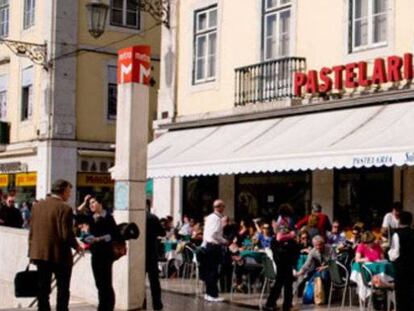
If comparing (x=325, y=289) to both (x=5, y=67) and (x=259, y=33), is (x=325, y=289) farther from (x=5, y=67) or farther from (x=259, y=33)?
(x=5, y=67)

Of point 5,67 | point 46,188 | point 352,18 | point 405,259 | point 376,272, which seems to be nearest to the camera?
point 405,259

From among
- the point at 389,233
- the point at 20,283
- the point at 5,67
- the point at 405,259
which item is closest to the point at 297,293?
the point at 389,233

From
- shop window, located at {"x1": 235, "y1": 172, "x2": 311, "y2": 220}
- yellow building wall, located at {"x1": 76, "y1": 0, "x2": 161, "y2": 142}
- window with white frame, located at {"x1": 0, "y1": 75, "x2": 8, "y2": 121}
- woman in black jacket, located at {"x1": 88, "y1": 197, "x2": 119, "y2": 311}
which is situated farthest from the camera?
window with white frame, located at {"x1": 0, "y1": 75, "x2": 8, "y2": 121}

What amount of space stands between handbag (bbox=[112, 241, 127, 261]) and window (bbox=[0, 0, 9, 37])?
72.0 feet

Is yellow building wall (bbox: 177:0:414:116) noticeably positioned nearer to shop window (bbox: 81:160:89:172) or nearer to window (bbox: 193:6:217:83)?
window (bbox: 193:6:217:83)

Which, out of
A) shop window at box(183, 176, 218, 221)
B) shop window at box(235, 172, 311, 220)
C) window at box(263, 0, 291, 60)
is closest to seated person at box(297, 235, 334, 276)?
shop window at box(235, 172, 311, 220)

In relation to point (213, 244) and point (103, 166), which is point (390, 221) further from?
point (103, 166)

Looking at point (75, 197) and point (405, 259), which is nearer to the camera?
point (405, 259)

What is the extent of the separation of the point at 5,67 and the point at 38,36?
10.7ft

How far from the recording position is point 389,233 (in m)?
14.5

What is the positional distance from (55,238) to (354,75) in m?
7.85

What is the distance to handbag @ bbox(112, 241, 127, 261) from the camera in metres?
10.5

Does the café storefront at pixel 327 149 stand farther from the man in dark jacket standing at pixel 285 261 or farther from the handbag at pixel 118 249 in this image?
the handbag at pixel 118 249

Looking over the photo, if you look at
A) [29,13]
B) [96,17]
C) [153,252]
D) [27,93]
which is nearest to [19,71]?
[27,93]
